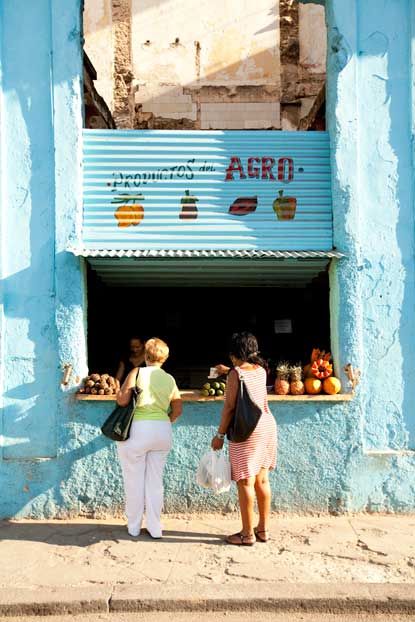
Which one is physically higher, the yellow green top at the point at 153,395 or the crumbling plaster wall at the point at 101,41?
the crumbling plaster wall at the point at 101,41

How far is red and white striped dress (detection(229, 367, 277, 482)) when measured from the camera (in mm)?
5484

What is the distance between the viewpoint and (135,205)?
6613 millimetres

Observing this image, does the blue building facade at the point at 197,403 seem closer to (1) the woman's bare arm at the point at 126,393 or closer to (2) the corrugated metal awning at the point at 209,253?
(2) the corrugated metal awning at the point at 209,253

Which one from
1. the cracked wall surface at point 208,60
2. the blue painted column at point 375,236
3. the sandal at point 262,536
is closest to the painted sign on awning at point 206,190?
the blue painted column at point 375,236

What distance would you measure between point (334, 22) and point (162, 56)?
6770mm

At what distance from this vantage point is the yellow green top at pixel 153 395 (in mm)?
5672

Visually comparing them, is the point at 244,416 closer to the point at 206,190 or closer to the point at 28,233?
the point at 206,190

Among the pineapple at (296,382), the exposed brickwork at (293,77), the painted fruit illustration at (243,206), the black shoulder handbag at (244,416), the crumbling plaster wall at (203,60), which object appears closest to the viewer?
the black shoulder handbag at (244,416)

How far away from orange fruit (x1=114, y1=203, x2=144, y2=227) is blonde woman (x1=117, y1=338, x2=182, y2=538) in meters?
1.42

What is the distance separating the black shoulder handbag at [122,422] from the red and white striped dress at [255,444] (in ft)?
2.77

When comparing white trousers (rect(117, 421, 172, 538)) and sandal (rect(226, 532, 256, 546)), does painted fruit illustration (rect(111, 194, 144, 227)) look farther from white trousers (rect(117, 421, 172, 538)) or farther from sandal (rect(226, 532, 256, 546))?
sandal (rect(226, 532, 256, 546))

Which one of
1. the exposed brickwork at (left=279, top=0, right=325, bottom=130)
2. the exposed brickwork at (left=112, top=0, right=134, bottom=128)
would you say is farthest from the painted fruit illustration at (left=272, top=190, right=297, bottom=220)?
the exposed brickwork at (left=112, top=0, right=134, bottom=128)

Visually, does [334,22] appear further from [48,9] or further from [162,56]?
[162,56]

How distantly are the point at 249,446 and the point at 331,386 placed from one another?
4.19 ft
